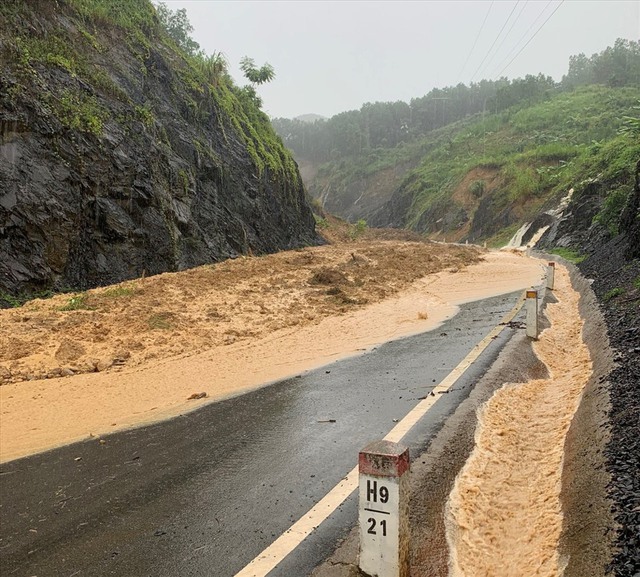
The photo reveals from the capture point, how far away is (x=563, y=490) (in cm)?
397

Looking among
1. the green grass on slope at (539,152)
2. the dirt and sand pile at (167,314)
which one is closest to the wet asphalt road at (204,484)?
the dirt and sand pile at (167,314)

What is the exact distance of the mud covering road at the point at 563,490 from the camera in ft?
9.94

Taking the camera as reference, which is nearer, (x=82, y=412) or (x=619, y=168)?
(x=82, y=412)

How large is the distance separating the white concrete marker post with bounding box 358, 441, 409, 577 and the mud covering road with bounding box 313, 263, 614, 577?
0.27m

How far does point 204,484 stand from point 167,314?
6.85 meters

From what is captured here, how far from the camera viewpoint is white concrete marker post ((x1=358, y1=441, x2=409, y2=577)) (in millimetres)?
2703

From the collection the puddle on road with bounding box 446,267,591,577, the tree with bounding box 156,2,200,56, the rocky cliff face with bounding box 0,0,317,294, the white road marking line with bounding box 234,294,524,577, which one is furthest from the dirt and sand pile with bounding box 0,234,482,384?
the tree with bounding box 156,2,200,56

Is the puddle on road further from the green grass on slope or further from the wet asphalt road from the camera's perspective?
the green grass on slope

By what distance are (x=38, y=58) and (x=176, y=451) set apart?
14.0 meters

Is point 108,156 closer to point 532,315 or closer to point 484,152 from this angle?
point 532,315

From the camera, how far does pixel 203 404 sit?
261 inches

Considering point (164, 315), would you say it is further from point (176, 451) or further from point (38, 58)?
point (38, 58)

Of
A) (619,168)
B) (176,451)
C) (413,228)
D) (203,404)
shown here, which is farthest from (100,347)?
(413,228)

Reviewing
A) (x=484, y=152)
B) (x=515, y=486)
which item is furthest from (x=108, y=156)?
(x=484, y=152)
